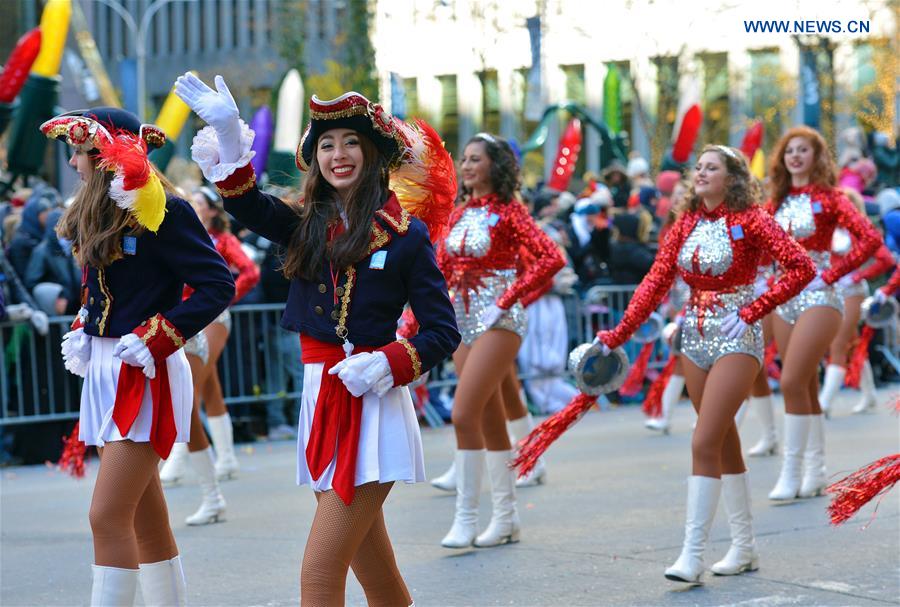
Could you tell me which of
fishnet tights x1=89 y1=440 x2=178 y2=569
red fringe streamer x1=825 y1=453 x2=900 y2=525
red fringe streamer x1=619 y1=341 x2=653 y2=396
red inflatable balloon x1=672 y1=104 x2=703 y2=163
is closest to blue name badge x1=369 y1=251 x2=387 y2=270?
fishnet tights x1=89 y1=440 x2=178 y2=569

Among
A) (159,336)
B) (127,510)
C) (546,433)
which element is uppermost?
(159,336)

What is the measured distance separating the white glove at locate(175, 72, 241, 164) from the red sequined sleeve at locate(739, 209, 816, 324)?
2.98 m

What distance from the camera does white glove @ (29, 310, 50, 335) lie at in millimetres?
10445

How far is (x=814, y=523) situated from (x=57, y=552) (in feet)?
12.7

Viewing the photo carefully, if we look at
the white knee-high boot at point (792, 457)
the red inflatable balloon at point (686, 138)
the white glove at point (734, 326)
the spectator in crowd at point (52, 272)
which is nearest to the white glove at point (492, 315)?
the white glove at point (734, 326)

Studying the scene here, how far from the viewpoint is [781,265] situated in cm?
649

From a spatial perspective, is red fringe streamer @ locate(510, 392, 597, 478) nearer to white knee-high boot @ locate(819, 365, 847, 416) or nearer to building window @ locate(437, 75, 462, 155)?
white knee-high boot @ locate(819, 365, 847, 416)

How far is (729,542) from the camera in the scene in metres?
7.11

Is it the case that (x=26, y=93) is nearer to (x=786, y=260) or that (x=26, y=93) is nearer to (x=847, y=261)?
(x=847, y=261)

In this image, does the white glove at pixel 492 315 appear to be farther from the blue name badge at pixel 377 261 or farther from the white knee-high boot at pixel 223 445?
the blue name badge at pixel 377 261

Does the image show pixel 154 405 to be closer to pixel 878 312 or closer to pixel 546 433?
pixel 546 433

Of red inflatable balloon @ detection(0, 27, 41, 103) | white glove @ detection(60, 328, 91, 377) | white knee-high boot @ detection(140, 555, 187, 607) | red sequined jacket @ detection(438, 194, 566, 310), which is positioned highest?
red inflatable balloon @ detection(0, 27, 41, 103)

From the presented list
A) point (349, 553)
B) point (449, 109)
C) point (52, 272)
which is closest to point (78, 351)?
point (349, 553)

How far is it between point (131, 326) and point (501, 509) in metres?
2.94
